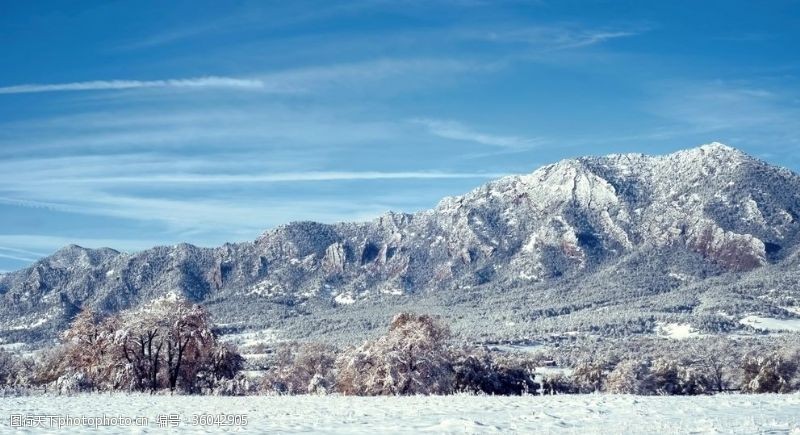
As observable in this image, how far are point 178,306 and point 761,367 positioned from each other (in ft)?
164

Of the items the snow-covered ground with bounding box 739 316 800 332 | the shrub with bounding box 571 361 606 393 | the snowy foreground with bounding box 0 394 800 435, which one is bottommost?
the shrub with bounding box 571 361 606 393

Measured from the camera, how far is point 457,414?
2083cm

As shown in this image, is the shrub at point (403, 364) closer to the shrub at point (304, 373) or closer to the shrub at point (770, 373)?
the shrub at point (304, 373)

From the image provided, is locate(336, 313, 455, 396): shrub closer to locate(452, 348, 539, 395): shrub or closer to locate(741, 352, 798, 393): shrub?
locate(452, 348, 539, 395): shrub

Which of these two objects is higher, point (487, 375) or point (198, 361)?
point (198, 361)

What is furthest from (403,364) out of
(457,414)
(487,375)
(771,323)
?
(771,323)

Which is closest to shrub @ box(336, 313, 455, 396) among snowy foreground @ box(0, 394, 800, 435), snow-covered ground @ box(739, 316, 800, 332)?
snowy foreground @ box(0, 394, 800, 435)

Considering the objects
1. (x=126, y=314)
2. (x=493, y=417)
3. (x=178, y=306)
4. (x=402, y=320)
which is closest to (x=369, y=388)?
(x=402, y=320)

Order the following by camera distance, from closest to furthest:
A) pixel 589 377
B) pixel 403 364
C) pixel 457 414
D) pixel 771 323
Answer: pixel 457 414 < pixel 403 364 < pixel 589 377 < pixel 771 323

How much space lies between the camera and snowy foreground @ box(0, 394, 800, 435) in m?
17.5

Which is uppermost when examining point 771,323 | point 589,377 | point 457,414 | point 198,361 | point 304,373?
point 198,361

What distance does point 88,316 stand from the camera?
47.5m

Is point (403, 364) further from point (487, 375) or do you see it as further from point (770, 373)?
point (770, 373)

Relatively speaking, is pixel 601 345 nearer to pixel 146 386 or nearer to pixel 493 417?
pixel 146 386
